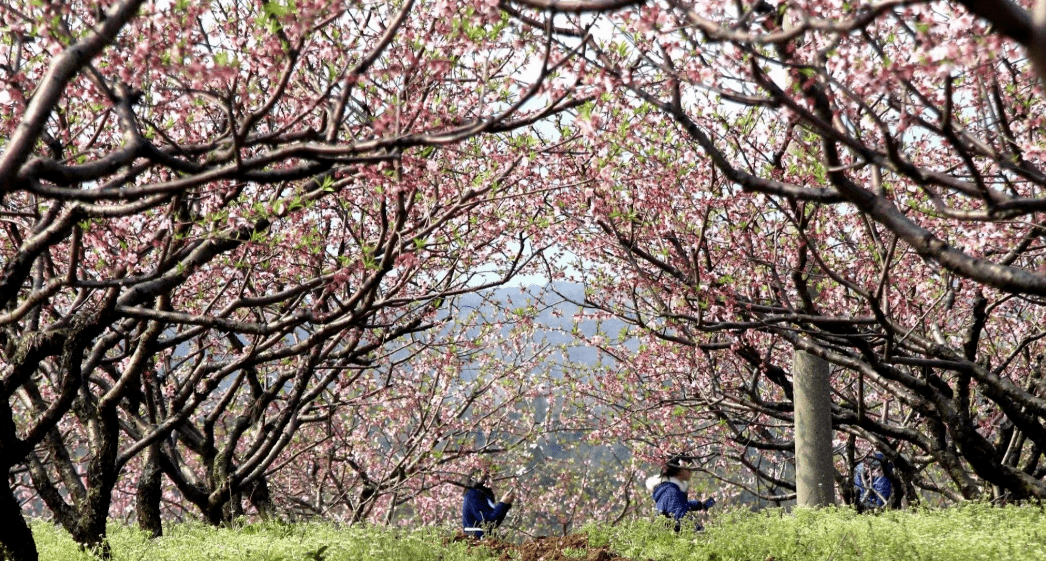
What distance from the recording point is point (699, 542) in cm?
803

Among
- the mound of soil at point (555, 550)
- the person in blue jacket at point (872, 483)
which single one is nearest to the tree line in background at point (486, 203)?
the person in blue jacket at point (872, 483)

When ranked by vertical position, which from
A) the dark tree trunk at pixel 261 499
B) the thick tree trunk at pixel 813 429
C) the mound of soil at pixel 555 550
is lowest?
the mound of soil at pixel 555 550

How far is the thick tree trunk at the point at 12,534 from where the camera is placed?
6.62m

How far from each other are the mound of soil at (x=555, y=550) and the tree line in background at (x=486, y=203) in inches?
91.0

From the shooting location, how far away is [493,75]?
7.25 meters

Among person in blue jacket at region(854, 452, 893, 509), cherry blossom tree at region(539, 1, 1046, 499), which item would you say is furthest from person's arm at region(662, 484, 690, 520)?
person in blue jacket at region(854, 452, 893, 509)

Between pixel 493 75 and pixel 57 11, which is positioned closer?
pixel 57 11

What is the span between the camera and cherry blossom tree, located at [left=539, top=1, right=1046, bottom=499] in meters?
4.21

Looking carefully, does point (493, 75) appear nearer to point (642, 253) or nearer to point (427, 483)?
point (642, 253)

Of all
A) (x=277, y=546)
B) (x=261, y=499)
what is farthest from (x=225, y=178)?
(x=261, y=499)

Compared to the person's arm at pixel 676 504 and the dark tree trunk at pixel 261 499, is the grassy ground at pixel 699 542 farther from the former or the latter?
the dark tree trunk at pixel 261 499

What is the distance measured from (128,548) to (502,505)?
6.13 meters

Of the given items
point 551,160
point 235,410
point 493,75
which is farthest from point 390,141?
point 235,410

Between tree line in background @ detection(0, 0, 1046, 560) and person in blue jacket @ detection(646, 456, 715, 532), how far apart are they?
48.5 inches
